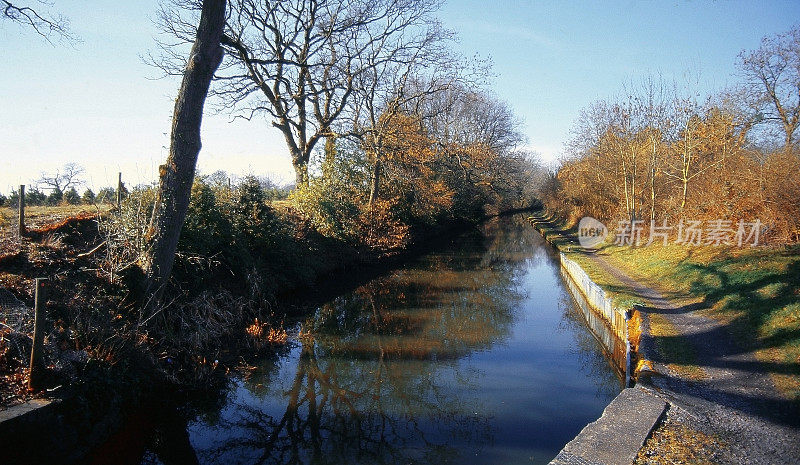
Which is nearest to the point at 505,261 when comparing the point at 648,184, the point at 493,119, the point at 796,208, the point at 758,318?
the point at 648,184

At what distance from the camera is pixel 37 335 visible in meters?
5.65

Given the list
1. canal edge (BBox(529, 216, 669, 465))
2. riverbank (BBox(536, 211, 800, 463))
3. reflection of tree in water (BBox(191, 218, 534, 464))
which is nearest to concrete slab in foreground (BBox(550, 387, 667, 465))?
canal edge (BBox(529, 216, 669, 465))

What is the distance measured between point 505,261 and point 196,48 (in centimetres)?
1896

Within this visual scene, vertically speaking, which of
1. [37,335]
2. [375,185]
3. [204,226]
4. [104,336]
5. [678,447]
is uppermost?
[375,185]

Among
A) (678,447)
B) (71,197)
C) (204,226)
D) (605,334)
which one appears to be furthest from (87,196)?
(678,447)

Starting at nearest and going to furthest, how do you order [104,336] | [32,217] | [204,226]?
1. [104,336]
2. [32,217]
3. [204,226]

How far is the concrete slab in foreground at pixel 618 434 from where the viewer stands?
5.16 metres

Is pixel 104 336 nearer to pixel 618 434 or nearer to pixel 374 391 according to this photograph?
pixel 374 391

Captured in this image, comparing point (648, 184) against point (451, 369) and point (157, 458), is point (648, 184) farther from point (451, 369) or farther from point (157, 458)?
point (157, 458)

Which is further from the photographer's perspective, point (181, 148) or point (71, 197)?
point (71, 197)

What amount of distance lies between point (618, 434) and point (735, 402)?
7.04ft

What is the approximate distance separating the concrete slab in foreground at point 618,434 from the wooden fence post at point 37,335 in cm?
590

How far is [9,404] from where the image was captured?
5.29 metres

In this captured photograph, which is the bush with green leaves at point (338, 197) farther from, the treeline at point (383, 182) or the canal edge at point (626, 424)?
the canal edge at point (626, 424)
